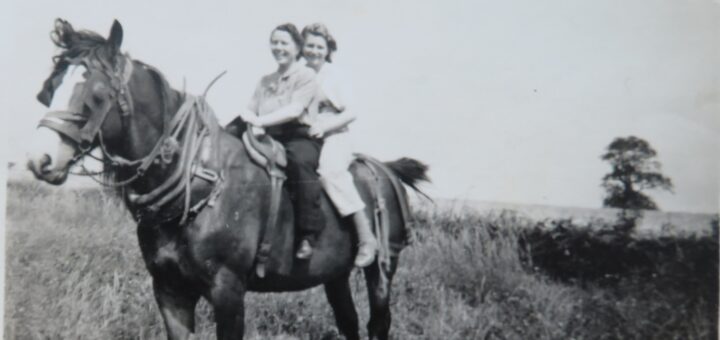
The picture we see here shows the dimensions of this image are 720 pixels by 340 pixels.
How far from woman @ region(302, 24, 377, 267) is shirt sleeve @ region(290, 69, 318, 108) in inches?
3.2

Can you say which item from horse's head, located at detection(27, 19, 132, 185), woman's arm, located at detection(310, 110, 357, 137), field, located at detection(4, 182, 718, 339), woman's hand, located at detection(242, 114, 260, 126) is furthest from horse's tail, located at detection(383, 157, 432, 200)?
horse's head, located at detection(27, 19, 132, 185)

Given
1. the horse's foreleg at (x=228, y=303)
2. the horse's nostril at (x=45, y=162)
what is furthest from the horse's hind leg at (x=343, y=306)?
the horse's nostril at (x=45, y=162)

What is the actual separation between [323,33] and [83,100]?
119 centimetres

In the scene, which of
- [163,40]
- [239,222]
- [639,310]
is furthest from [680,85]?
[163,40]

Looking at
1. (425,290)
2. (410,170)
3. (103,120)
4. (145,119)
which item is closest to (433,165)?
(410,170)

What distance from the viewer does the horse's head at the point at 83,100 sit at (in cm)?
256

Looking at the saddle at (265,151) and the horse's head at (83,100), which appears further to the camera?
the saddle at (265,151)

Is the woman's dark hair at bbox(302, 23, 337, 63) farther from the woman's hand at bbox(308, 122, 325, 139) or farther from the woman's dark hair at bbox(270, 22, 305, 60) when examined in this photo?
the woman's hand at bbox(308, 122, 325, 139)

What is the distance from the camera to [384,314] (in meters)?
3.46

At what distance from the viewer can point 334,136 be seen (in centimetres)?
328

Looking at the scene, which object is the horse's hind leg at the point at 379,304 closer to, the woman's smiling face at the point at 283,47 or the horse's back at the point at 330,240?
the horse's back at the point at 330,240

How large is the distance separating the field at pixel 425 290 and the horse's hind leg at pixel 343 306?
0.17 meters

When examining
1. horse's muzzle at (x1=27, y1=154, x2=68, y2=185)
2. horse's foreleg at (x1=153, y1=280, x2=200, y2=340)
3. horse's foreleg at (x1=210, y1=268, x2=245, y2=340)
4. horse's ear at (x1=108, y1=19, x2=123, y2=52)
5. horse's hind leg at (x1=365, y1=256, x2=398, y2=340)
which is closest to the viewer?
horse's muzzle at (x1=27, y1=154, x2=68, y2=185)

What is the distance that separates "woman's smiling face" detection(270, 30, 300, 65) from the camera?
3.11 m
